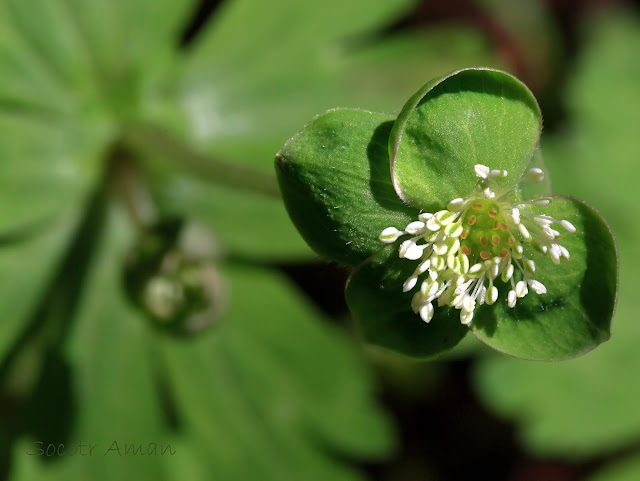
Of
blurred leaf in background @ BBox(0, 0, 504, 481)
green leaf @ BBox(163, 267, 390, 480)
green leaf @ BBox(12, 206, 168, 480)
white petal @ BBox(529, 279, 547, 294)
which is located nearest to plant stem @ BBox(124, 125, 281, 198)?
blurred leaf in background @ BBox(0, 0, 504, 481)

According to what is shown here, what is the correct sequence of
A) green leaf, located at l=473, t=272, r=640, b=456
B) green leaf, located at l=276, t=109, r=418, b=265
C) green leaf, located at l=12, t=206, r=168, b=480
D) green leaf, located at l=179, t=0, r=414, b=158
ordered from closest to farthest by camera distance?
1. green leaf, located at l=276, t=109, r=418, b=265
2. green leaf, located at l=12, t=206, r=168, b=480
3. green leaf, located at l=179, t=0, r=414, b=158
4. green leaf, located at l=473, t=272, r=640, b=456

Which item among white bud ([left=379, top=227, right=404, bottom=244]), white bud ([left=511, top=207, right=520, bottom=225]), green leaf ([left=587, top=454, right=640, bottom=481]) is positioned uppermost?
white bud ([left=379, top=227, right=404, bottom=244])

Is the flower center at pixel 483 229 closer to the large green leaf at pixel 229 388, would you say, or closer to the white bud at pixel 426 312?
the white bud at pixel 426 312

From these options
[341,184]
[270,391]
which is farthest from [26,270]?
[341,184]

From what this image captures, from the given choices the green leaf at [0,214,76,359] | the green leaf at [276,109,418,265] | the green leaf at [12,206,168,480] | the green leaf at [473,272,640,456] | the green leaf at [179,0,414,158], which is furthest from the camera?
the green leaf at [473,272,640,456]

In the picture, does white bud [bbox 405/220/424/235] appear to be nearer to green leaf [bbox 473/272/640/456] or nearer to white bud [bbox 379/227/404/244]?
white bud [bbox 379/227/404/244]

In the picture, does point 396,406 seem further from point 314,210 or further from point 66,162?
→ point 314,210

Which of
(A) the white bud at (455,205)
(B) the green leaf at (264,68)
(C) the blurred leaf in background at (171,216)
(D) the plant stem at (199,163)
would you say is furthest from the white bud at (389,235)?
(B) the green leaf at (264,68)
